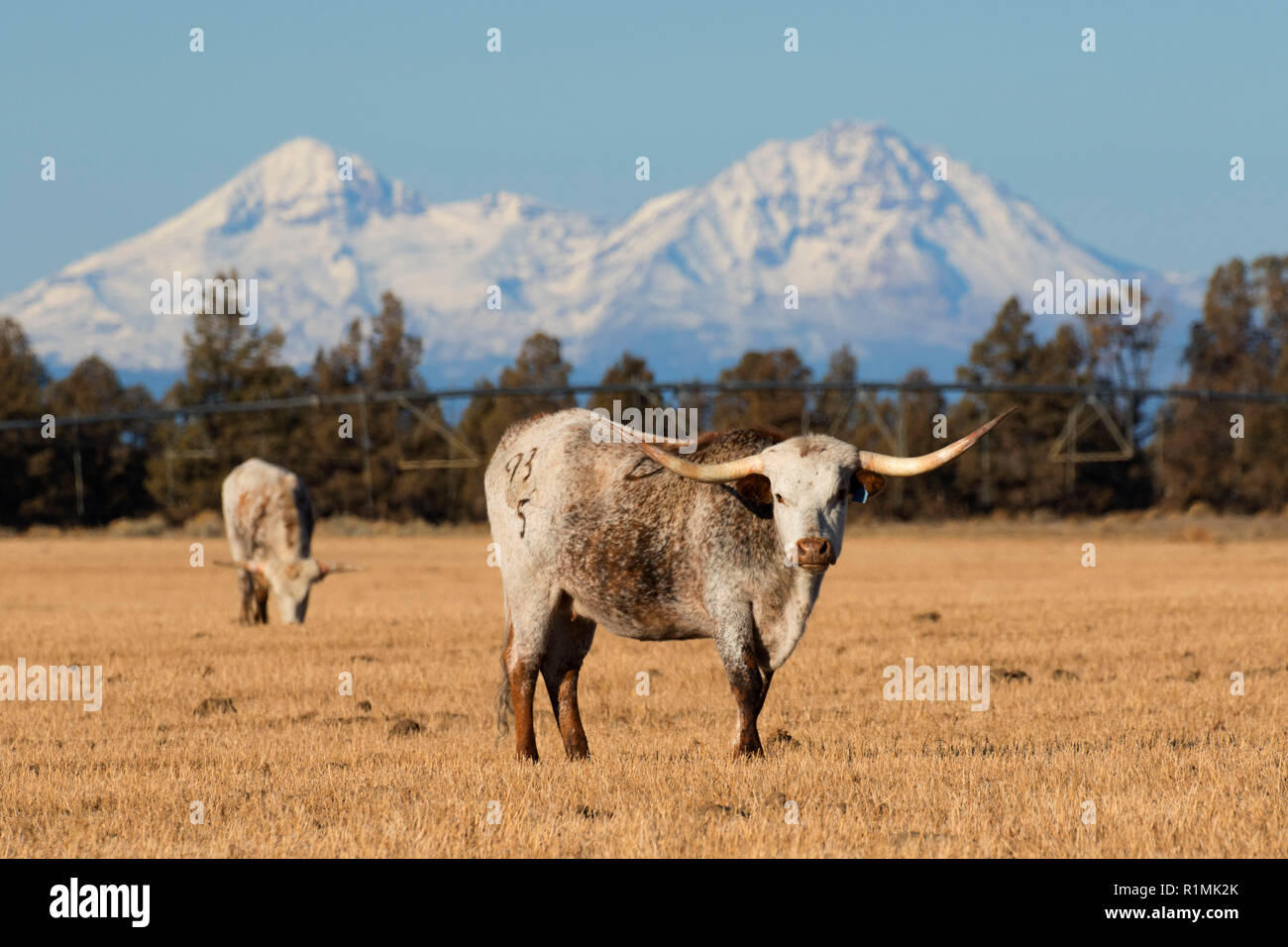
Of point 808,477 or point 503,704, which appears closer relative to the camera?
point 808,477

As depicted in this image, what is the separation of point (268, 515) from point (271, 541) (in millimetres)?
457

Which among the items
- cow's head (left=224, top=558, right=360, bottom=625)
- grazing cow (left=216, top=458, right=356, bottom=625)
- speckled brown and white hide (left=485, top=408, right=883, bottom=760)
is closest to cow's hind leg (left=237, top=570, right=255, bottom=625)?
grazing cow (left=216, top=458, right=356, bottom=625)

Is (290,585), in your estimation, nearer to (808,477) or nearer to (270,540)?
Answer: (270,540)

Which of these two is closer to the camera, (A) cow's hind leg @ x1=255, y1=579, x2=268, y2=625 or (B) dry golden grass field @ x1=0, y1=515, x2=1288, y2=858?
(B) dry golden grass field @ x1=0, y1=515, x2=1288, y2=858

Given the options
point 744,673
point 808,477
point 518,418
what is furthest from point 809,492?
point 518,418

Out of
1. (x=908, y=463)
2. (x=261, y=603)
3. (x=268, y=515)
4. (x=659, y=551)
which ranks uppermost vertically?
(x=908, y=463)

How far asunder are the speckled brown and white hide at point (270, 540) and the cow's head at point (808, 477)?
14.4 m

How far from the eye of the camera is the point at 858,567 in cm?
4012

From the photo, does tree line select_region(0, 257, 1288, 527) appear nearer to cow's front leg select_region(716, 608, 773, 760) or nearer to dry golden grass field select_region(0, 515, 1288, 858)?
dry golden grass field select_region(0, 515, 1288, 858)

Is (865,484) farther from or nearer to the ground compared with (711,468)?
nearer to the ground

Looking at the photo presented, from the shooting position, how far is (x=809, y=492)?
1042cm

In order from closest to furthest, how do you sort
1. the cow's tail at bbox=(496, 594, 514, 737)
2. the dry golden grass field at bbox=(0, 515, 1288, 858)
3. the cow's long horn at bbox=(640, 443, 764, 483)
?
the dry golden grass field at bbox=(0, 515, 1288, 858)
the cow's long horn at bbox=(640, 443, 764, 483)
the cow's tail at bbox=(496, 594, 514, 737)

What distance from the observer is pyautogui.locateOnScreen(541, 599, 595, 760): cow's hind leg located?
1194 cm
